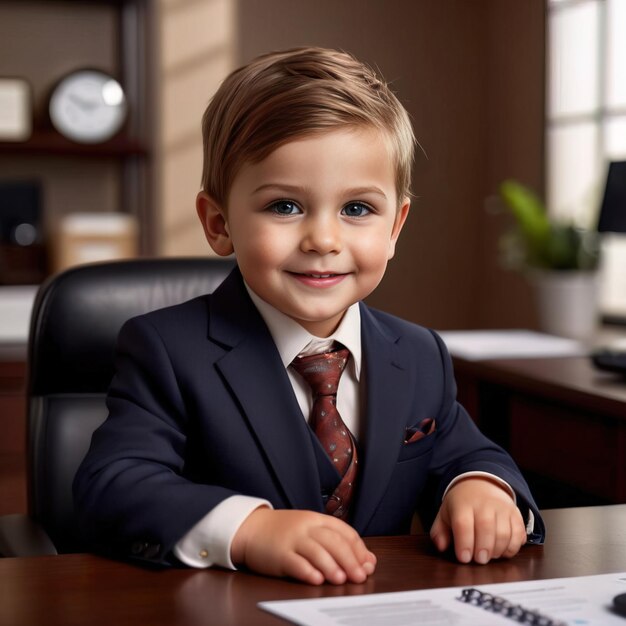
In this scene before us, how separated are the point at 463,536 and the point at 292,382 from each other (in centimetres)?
28

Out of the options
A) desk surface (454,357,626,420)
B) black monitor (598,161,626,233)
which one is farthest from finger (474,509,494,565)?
black monitor (598,161,626,233)

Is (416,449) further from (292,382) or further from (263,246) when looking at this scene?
(263,246)

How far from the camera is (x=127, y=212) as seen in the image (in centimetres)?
371

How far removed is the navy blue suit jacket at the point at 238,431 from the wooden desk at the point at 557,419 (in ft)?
2.42

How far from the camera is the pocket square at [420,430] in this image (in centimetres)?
114

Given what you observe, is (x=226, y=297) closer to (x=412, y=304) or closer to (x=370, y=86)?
(x=370, y=86)

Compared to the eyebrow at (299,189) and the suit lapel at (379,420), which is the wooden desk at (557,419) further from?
the eyebrow at (299,189)

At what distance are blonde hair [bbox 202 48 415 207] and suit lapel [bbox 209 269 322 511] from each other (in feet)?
0.51

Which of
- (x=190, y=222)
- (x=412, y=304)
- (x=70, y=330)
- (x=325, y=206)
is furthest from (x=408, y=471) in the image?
(x=412, y=304)

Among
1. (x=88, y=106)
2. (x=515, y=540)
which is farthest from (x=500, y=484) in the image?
(x=88, y=106)

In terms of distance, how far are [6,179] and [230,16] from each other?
3.21ft

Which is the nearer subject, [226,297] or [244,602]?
[244,602]

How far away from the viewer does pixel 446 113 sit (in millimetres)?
4609

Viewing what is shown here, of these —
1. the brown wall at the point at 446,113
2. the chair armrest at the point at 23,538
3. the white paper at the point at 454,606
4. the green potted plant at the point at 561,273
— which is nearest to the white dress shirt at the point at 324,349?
the white paper at the point at 454,606
